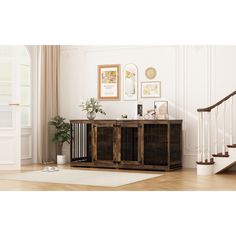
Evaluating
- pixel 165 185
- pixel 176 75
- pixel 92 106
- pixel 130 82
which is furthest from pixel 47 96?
pixel 165 185

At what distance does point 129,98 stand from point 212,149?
1.86 metres

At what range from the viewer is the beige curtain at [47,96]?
9.27 meters

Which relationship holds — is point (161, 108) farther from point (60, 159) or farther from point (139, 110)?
point (60, 159)

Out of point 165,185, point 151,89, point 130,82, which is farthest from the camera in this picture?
point 130,82

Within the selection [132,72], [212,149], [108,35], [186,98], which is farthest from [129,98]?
[108,35]

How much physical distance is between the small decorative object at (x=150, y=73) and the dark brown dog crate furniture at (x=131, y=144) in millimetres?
1061

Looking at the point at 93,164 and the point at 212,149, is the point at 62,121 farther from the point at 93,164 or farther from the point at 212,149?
the point at 212,149

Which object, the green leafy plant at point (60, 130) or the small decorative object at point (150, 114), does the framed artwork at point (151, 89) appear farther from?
the green leafy plant at point (60, 130)

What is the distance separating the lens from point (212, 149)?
328 inches

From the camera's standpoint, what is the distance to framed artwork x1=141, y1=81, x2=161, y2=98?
8.77m

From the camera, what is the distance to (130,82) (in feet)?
29.7

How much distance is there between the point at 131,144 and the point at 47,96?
2.09 metres

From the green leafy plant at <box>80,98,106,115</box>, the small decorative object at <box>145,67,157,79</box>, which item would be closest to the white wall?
the small decorative object at <box>145,67,157,79</box>

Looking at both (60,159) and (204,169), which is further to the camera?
(60,159)
